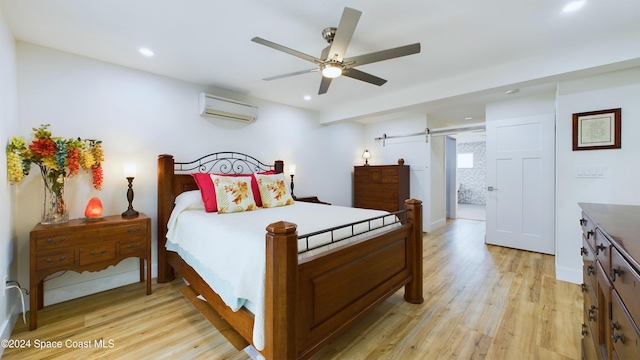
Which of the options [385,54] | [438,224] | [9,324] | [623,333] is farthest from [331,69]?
[438,224]

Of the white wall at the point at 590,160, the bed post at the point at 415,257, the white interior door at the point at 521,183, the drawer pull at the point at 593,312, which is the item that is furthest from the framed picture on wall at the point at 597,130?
the drawer pull at the point at 593,312

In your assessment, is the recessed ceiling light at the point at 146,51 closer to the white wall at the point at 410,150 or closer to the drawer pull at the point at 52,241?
the drawer pull at the point at 52,241

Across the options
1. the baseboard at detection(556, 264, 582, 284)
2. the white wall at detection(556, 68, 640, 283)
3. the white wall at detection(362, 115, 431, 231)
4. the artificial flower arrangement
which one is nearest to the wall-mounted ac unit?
the artificial flower arrangement

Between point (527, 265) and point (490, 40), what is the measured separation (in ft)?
9.33

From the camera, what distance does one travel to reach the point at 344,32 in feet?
5.71

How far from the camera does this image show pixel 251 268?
1.44 m

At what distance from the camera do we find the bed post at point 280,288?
50.2 inches

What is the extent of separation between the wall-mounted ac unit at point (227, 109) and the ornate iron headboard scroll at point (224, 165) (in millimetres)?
521

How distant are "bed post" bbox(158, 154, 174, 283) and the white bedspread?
25cm

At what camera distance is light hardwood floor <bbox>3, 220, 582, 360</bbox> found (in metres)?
1.74

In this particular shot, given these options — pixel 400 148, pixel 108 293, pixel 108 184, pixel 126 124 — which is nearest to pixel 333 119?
pixel 400 148

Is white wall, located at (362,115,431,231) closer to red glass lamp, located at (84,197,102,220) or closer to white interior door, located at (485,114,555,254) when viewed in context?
white interior door, located at (485,114,555,254)

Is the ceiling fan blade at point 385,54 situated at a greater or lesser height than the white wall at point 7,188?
greater

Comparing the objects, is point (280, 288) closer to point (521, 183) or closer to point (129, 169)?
point (129, 169)
